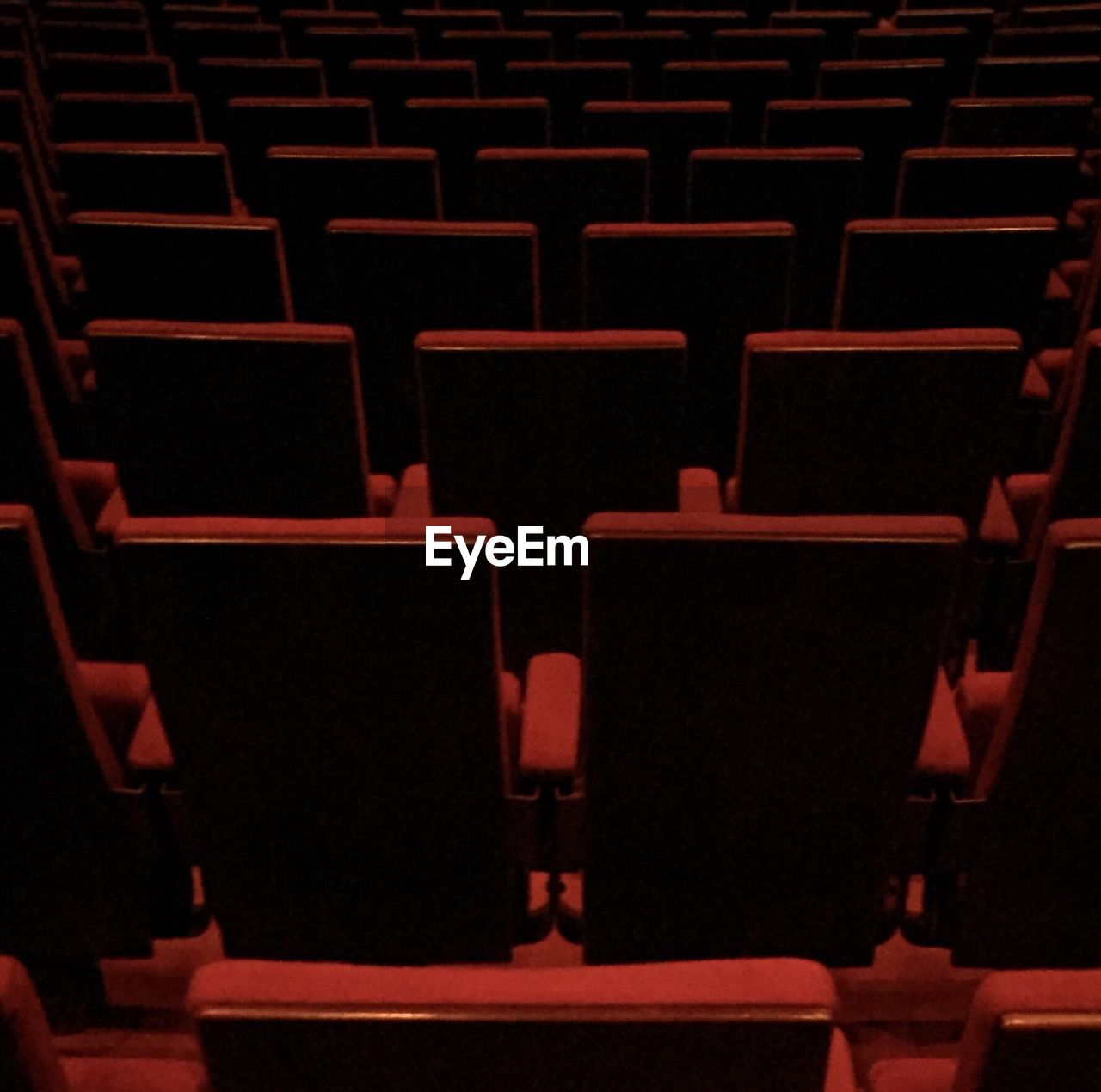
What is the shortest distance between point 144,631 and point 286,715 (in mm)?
47

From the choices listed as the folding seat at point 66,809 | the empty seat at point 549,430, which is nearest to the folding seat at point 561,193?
the empty seat at point 549,430

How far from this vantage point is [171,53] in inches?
46.1

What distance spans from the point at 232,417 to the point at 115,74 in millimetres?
674

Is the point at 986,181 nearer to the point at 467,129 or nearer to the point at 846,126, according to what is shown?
the point at 846,126

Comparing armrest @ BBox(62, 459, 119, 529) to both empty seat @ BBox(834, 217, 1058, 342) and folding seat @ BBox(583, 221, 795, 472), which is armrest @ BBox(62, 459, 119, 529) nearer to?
folding seat @ BBox(583, 221, 795, 472)

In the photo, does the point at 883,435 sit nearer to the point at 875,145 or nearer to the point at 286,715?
the point at 286,715

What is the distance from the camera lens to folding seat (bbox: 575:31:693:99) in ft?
3.33

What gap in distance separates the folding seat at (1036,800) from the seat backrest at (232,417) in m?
0.25

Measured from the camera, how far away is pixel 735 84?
3.07ft

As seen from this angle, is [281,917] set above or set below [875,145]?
below

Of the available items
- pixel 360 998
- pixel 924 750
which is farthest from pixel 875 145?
Answer: pixel 360 998

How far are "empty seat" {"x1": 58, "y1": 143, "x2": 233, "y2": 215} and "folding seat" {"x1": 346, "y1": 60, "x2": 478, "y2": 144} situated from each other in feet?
0.73

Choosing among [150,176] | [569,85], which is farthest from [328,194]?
[569,85]

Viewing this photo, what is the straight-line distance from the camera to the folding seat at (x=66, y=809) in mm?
323
